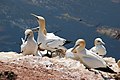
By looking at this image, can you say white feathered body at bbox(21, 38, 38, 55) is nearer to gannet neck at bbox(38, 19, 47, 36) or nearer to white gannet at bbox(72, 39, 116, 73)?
white gannet at bbox(72, 39, 116, 73)

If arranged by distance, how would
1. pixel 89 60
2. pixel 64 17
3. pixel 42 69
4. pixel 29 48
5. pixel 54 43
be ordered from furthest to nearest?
pixel 64 17 < pixel 54 43 < pixel 29 48 < pixel 89 60 < pixel 42 69

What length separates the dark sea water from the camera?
56719 mm

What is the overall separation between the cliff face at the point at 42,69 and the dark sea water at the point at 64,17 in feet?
112

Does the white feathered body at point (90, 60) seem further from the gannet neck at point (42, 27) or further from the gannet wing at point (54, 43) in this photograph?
the gannet neck at point (42, 27)

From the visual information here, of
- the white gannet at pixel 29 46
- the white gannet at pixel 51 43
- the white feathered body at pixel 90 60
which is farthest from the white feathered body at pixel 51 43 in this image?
the white feathered body at pixel 90 60

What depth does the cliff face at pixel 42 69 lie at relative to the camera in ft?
45.7

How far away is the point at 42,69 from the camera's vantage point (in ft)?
49.4

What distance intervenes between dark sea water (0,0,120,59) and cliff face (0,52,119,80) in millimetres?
34096

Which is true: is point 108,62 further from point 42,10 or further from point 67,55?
point 42,10

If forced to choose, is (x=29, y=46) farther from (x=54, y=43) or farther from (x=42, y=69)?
(x=42, y=69)

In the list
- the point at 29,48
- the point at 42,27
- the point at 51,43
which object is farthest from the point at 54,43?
the point at 29,48

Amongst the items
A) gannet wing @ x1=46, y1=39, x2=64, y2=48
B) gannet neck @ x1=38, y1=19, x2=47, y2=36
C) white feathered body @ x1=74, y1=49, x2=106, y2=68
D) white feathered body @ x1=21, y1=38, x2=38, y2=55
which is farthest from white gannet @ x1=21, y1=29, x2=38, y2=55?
gannet neck @ x1=38, y1=19, x2=47, y2=36

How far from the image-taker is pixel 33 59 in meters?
16.1

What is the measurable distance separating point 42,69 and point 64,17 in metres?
54.5
